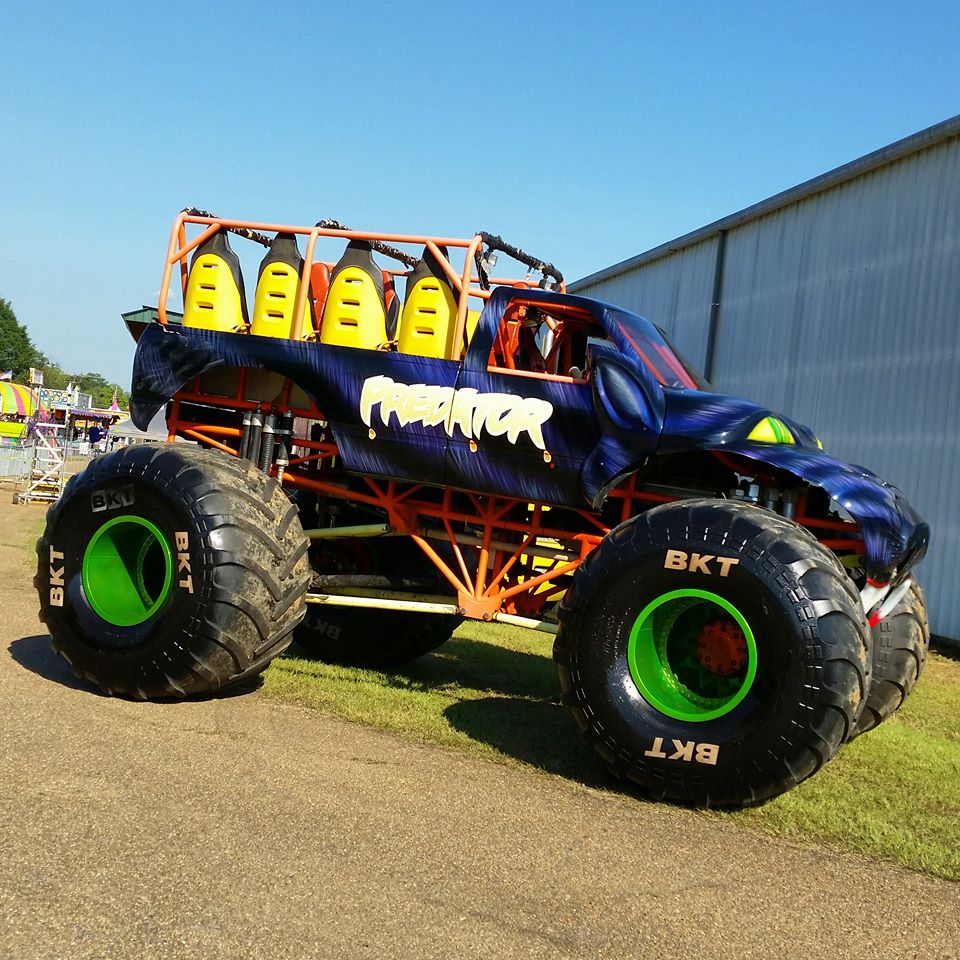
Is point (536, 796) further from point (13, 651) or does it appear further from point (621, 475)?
point (13, 651)

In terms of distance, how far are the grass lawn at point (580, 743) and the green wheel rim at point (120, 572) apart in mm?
963

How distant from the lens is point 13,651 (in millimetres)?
6652

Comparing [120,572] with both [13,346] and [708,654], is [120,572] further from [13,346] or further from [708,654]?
[13,346]

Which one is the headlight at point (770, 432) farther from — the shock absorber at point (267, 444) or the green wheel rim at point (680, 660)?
the shock absorber at point (267, 444)

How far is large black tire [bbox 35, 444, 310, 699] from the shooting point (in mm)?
5438

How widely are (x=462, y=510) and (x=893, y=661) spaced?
272cm

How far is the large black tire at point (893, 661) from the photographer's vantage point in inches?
228

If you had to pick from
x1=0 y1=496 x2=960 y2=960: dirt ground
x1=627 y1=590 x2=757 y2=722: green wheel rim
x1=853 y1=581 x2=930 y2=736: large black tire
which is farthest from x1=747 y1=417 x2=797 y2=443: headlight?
x1=0 y1=496 x2=960 y2=960: dirt ground

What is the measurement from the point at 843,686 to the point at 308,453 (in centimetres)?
399

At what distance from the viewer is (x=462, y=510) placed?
21.1 ft

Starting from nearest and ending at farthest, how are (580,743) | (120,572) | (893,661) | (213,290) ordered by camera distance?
1. (580,743)
2. (893,661)
3. (120,572)
4. (213,290)

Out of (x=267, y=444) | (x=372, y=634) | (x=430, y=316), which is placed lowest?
(x=372, y=634)

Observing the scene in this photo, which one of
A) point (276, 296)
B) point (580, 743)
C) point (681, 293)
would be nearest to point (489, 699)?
point (580, 743)

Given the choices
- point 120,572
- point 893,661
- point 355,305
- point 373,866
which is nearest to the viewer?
point 373,866
